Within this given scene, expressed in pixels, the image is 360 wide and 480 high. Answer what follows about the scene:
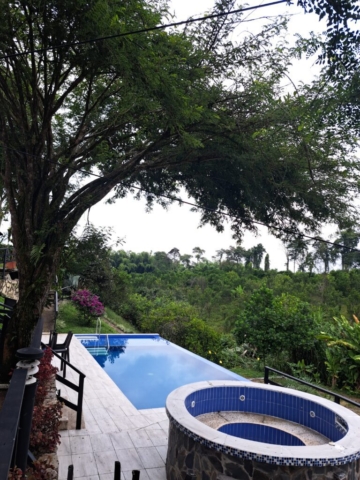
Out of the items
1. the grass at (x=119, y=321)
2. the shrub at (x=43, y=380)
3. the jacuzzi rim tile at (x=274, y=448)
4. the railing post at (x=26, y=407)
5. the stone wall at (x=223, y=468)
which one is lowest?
the grass at (x=119, y=321)

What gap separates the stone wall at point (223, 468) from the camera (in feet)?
12.6

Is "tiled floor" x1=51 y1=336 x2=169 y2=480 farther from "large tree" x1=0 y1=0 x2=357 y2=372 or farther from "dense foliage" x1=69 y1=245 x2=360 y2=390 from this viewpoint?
"dense foliage" x1=69 y1=245 x2=360 y2=390

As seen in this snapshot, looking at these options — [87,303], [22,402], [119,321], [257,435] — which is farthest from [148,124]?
[119,321]

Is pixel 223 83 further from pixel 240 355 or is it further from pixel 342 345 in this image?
pixel 240 355

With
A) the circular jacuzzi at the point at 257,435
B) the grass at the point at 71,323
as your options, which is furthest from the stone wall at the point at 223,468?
the grass at the point at 71,323

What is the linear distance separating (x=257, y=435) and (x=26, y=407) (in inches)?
161

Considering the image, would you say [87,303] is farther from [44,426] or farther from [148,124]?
[44,426]

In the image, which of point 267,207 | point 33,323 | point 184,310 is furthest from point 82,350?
point 267,207

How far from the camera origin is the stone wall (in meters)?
3.83

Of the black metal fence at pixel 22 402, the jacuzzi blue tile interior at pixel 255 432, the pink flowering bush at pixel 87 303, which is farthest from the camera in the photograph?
the pink flowering bush at pixel 87 303

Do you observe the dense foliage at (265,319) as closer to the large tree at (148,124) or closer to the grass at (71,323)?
the grass at (71,323)

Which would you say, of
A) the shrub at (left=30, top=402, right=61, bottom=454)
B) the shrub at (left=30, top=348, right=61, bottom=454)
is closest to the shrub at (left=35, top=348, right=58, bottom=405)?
the shrub at (left=30, top=348, right=61, bottom=454)

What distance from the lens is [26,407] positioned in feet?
9.70

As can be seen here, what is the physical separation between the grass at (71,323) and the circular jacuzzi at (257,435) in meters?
10.7
